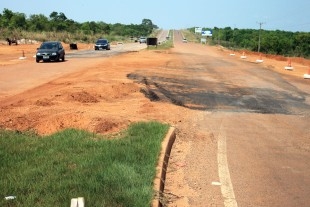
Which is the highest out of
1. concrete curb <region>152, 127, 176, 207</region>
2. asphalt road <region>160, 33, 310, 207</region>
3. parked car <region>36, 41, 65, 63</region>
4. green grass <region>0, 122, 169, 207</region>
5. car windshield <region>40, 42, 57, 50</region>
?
car windshield <region>40, 42, 57, 50</region>

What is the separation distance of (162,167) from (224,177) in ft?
3.17

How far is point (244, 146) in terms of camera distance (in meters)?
8.62

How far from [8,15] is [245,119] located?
87.1m

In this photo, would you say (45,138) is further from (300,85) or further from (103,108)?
(300,85)

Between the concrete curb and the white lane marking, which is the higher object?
the concrete curb

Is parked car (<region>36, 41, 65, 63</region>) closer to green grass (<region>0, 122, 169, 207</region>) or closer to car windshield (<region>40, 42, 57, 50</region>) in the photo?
car windshield (<region>40, 42, 57, 50</region>)

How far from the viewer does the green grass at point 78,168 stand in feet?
16.9

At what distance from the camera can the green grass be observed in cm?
515

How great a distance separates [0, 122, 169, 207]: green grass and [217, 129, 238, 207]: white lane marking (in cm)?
103

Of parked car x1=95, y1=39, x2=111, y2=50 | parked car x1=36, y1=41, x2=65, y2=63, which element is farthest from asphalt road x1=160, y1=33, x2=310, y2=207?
parked car x1=95, y1=39, x2=111, y2=50

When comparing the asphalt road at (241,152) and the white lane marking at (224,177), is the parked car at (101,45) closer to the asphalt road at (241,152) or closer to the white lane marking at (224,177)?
the asphalt road at (241,152)

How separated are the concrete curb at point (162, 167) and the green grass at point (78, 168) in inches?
3.4

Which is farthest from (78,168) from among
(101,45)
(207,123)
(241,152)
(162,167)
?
(101,45)

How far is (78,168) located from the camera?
20.2ft
